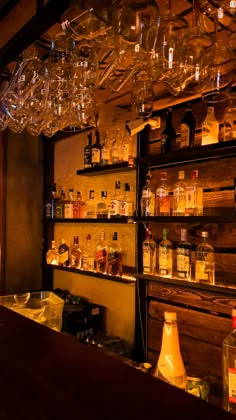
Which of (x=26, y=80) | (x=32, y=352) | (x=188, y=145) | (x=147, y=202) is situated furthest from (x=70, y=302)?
(x=32, y=352)

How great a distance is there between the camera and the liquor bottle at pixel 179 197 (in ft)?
5.78

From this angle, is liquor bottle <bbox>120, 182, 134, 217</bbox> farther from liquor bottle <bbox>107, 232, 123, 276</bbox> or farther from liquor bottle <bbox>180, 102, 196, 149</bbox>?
liquor bottle <bbox>180, 102, 196, 149</bbox>

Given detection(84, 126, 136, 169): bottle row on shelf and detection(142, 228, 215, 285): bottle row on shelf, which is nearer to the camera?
detection(142, 228, 215, 285): bottle row on shelf

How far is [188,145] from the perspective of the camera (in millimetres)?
1774

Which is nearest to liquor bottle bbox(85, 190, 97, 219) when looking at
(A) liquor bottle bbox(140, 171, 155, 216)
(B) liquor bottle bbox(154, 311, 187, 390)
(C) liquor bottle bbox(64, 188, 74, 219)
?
(C) liquor bottle bbox(64, 188, 74, 219)

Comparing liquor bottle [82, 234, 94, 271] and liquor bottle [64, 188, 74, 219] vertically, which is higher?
liquor bottle [64, 188, 74, 219]

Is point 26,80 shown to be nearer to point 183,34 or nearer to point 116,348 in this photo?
point 183,34

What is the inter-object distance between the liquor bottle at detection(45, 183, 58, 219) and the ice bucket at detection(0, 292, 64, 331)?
2.99ft

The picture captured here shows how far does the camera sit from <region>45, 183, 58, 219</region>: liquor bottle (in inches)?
108

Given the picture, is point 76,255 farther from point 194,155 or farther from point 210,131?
point 210,131

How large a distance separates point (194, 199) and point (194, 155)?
9.3 inches

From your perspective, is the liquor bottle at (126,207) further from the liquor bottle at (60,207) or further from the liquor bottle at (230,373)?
the liquor bottle at (230,373)

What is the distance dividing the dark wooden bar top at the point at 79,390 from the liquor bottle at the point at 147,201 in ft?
4.10

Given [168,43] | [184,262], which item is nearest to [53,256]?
[184,262]
